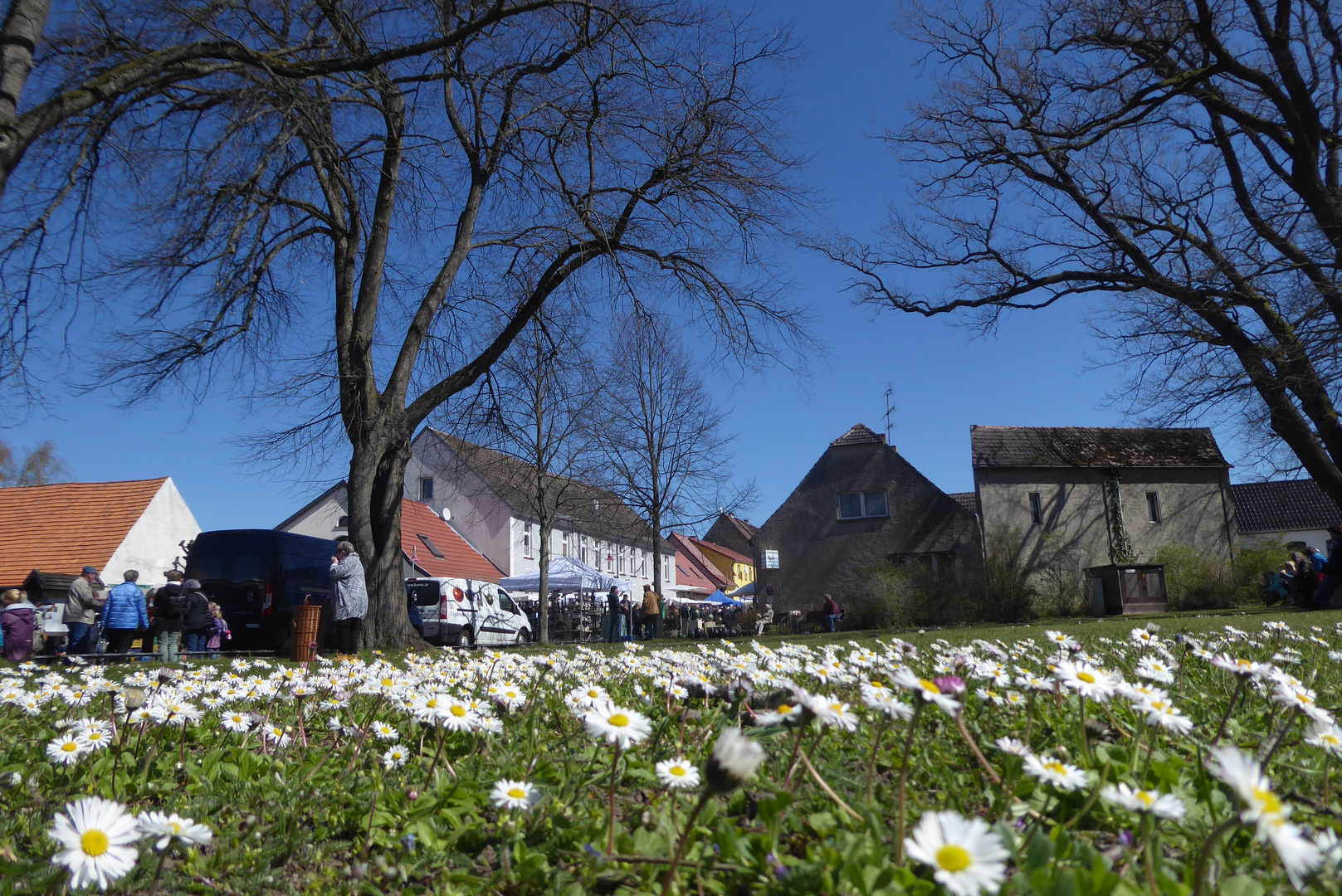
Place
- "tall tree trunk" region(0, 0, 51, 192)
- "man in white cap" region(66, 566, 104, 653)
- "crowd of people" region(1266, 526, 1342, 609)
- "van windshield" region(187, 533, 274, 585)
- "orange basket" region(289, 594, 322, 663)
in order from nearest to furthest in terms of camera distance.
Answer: "tall tree trunk" region(0, 0, 51, 192) < "orange basket" region(289, 594, 322, 663) < "man in white cap" region(66, 566, 104, 653) < "crowd of people" region(1266, 526, 1342, 609) < "van windshield" region(187, 533, 274, 585)

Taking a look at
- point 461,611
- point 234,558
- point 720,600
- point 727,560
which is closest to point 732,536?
point 727,560

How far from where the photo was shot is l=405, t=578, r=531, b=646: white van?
20.5 m

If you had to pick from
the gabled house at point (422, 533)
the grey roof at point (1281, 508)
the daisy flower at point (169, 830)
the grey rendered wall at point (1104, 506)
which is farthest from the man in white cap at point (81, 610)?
the grey roof at point (1281, 508)

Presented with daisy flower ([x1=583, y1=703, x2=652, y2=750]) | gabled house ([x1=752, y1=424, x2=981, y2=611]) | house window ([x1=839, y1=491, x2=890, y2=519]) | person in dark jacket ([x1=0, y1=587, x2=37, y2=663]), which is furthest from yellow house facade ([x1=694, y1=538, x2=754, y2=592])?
daisy flower ([x1=583, y1=703, x2=652, y2=750])

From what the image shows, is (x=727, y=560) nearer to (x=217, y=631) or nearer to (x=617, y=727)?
(x=217, y=631)

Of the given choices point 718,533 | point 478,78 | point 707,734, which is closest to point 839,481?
point 478,78

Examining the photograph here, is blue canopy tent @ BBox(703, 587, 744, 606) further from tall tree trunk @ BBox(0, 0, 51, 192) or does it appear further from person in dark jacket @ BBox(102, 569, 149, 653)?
tall tree trunk @ BBox(0, 0, 51, 192)

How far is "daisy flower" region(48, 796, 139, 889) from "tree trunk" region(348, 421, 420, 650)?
10575 mm

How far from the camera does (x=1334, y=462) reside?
615 inches

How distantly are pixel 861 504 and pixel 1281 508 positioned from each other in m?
36.0

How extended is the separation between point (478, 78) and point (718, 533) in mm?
73309

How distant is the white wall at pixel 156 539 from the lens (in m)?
26.7

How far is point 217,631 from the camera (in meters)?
14.9

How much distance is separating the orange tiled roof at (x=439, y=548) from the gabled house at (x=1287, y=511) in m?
43.2
